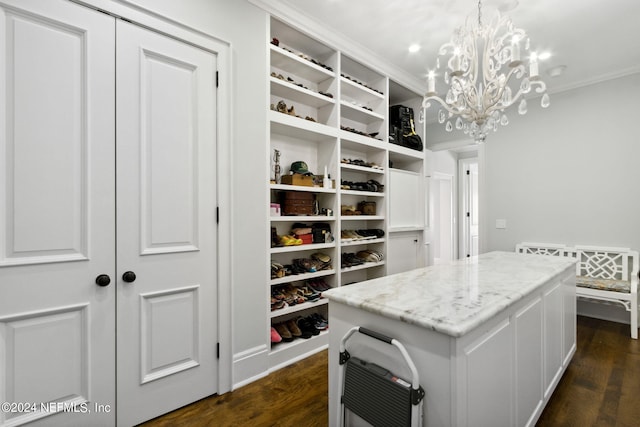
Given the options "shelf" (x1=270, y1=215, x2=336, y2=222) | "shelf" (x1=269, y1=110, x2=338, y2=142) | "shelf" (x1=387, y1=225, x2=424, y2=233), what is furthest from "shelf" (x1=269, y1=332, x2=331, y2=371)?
"shelf" (x1=269, y1=110, x2=338, y2=142)

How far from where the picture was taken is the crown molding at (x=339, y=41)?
2.33 m

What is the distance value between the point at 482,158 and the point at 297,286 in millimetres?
3434

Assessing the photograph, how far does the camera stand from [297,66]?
2.66 meters

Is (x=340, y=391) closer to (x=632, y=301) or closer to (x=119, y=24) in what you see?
(x=119, y=24)

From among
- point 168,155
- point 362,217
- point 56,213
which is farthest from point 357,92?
point 56,213

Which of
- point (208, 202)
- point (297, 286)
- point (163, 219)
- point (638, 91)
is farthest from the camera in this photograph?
point (638, 91)

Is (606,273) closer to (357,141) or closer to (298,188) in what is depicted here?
(357,141)

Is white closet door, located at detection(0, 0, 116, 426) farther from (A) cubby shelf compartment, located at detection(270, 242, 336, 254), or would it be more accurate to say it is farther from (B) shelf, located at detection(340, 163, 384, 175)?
(B) shelf, located at detection(340, 163, 384, 175)

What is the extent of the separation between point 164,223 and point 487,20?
294 centimetres

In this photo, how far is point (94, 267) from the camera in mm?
1568

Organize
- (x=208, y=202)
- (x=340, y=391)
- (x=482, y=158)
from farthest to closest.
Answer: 1. (x=482, y=158)
2. (x=208, y=202)
3. (x=340, y=391)

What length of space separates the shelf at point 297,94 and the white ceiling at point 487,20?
1.89 ft

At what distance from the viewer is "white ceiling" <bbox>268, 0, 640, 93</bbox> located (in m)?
2.28

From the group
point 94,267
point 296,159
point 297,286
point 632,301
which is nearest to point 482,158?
point 632,301
